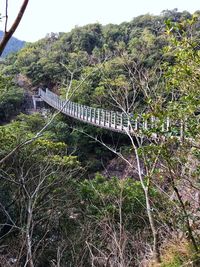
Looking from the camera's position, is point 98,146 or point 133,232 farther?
point 98,146

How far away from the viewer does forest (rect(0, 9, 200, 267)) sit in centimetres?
227

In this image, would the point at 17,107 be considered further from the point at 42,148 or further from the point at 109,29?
the point at 42,148

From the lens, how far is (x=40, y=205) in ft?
19.5

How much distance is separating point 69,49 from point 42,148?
17084mm

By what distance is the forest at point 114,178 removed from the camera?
7.45 ft

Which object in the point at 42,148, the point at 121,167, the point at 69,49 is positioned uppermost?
the point at 69,49

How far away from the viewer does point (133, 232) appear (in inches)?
236

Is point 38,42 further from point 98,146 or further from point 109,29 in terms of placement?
point 98,146

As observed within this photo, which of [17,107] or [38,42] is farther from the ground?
[38,42]

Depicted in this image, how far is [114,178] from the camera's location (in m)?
7.46

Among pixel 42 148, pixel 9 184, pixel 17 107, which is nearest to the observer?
pixel 9 184

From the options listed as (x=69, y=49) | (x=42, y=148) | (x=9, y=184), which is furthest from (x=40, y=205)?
(x=69, y=49)

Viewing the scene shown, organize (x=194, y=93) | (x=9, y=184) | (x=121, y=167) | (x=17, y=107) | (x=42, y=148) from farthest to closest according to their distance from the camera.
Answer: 1. (x=17, y=107)
2. (x=121, y=167)
3. (x=42, y=148)
4. (x=9, y=184)
5. (x=194, y=93)

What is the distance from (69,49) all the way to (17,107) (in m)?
7.06
